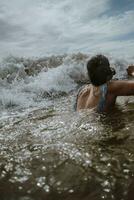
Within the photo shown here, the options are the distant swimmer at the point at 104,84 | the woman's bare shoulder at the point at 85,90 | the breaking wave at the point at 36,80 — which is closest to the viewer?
the distant swimmer at the point at 104,84

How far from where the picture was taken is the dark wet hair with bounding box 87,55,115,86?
13.4 ft

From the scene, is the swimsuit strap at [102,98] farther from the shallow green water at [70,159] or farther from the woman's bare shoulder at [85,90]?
the woman's bare shoulder at [85,90]

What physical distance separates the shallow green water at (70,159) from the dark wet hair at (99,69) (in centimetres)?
48

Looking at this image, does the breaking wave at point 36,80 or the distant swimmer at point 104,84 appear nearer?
the distant swimmer at point 104,84

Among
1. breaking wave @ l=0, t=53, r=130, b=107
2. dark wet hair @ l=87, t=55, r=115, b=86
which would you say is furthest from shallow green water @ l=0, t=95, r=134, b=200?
breaking wave @ l=0, t=53, r=130, b=107

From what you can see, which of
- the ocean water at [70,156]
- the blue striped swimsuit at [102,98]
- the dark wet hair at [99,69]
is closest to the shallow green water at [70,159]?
the ocean water at [70,156]

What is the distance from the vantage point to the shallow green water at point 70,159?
90.4 inches

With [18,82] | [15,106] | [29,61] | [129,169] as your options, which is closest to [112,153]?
[129,169]

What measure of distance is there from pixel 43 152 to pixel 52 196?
0.80 m

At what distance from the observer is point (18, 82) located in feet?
33.8

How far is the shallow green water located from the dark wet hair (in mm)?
483

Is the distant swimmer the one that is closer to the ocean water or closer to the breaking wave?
the ocean water

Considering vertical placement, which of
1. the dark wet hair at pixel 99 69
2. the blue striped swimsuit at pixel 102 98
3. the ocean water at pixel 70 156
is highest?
the dark wet hair at pixel 99 69

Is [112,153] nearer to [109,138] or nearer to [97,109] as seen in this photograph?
[109,138]
